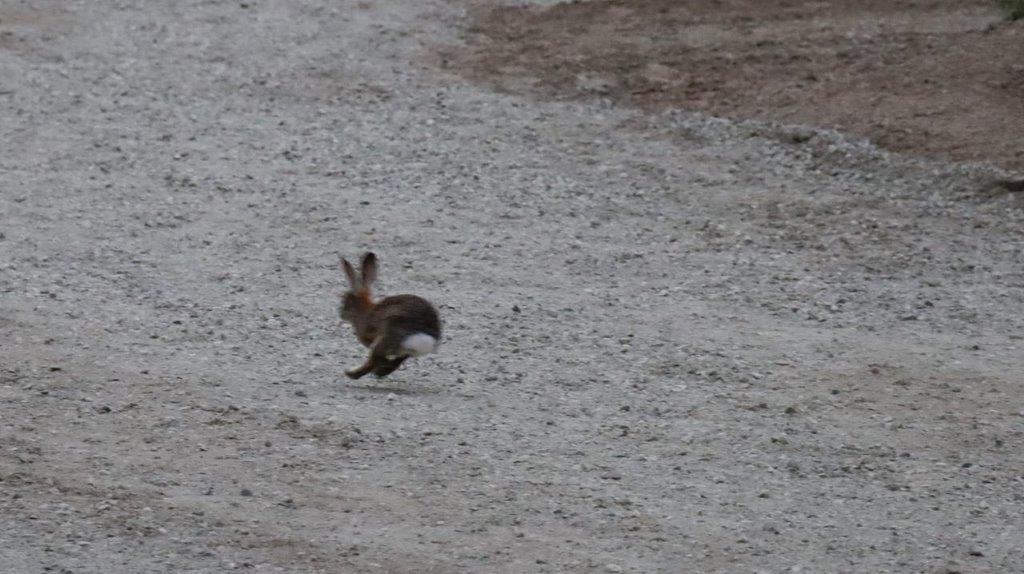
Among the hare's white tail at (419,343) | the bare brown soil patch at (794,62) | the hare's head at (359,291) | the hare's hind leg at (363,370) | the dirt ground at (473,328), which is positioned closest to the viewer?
the dirt ground at (473,328)

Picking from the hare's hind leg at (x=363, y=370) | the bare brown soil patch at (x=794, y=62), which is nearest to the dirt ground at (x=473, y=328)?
the hare's hind leg at (x=363, y=370)

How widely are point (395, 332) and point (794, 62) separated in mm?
7852

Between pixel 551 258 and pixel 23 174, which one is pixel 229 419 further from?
pixel 23 174

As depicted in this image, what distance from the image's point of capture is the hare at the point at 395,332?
7.28 m

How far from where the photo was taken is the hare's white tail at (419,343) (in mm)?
7258

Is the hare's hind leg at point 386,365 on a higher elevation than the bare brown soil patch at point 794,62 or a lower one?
lower

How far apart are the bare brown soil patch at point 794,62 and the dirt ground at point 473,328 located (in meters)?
0.41

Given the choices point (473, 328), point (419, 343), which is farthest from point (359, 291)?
point (473, 328)

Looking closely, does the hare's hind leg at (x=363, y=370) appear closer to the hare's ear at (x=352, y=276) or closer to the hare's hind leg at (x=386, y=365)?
the hare's hind leg at (x=386, y=365)

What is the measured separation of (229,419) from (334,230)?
367cm

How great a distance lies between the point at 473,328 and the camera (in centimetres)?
855

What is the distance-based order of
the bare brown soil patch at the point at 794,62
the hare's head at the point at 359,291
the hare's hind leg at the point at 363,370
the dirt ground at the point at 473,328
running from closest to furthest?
the dirt ground at the point at 473,328
the hare's hind leg at the point at 363,370
the hare's head at the point at 359,291
the bare brown soil patch at the point at 794,62

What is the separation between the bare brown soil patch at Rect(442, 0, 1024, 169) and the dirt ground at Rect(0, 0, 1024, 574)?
1.34 feet

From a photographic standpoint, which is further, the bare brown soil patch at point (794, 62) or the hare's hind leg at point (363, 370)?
the bare brown soil patch at point (794, 62)
